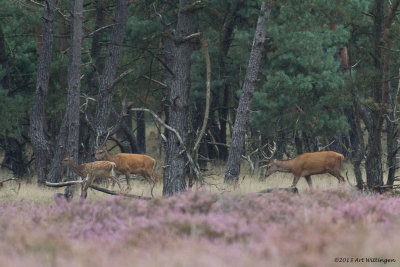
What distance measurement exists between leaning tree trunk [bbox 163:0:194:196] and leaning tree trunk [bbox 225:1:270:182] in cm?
375

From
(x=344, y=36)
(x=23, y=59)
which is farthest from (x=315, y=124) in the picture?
(x=23, y=59)

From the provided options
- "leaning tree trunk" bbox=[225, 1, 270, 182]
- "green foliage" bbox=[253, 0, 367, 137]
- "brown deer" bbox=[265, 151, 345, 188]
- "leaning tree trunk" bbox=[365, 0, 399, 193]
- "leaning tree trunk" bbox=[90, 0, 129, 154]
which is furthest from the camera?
"green foliage" bbox=[253, 0, 367, 137]

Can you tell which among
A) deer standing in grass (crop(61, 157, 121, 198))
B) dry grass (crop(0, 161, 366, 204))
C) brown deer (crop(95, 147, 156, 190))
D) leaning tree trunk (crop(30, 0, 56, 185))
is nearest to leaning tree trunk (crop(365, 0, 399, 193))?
dry grass (crop(0, 161, 366, 204))

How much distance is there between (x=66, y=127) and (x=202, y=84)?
231 inches

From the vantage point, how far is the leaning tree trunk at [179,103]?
48.4ft

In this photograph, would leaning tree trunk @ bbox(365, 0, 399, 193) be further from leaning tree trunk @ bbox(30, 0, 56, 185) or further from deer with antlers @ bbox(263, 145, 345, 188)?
A: leaning tree trunk @ bbox(30, 0, 56, 185)

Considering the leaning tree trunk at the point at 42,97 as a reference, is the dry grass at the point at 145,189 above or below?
below

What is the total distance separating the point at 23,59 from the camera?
2381cm

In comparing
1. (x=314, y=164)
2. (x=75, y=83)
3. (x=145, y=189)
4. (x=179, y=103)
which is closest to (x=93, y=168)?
(x=145, y=189)

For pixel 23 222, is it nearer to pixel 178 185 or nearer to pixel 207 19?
pixel 178 185

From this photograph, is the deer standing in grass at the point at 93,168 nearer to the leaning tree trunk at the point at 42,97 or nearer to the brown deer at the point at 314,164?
the leaning tree trunk at the point at 42,97

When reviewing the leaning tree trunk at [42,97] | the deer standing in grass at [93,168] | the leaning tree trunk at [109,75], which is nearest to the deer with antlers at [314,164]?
the deer standing in grass at [93,168]

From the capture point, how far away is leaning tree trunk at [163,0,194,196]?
14742 mm

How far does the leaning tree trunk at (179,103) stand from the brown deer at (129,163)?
5.73 metres
